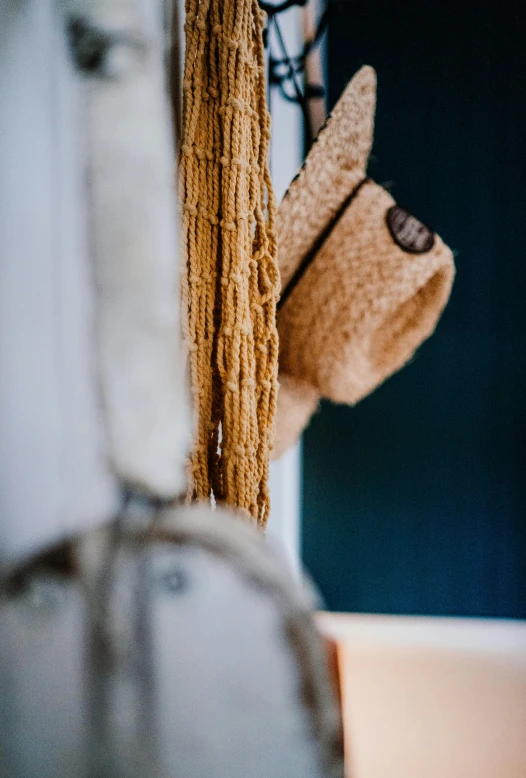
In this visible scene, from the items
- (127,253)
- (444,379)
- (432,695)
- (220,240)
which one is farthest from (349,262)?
(432,695)

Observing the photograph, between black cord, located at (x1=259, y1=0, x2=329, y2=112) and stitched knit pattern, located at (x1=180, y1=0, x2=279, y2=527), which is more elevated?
black cord, located at (x1=259, y1=0, x2=329, y2=112)

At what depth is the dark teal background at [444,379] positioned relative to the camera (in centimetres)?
101

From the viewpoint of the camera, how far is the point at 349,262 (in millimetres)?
563

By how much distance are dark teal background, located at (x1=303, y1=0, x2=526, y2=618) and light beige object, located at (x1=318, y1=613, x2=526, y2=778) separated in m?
0.05

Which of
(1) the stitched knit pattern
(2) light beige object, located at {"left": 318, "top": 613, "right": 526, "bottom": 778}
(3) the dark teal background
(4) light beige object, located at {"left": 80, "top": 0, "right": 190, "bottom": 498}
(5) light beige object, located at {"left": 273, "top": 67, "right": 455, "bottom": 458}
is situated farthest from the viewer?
(3) the dark teal background

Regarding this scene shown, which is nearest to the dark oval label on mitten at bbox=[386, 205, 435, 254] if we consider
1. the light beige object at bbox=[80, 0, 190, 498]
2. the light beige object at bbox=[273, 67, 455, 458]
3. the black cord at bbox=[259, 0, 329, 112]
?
the light beige object at bbox=[273, 67, 455, 458]

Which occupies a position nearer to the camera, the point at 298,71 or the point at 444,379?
the point at 298,71

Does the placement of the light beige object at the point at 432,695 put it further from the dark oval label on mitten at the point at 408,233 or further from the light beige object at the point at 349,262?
the dark oval label on mitten at the point at 408,233

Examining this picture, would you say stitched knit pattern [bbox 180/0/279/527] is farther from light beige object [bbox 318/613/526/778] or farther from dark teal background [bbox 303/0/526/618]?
dark teal background [bbox 303/0/526/618]

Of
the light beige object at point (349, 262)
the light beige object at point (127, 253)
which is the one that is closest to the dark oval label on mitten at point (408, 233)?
the light beige object at point (349, 262)

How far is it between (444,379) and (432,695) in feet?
2.21

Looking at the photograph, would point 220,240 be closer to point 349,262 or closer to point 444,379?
point 349,262

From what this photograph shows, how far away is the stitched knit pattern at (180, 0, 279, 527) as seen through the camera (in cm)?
35

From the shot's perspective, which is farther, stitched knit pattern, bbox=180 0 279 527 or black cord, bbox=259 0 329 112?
black cord, bbox=259 0 329 112
